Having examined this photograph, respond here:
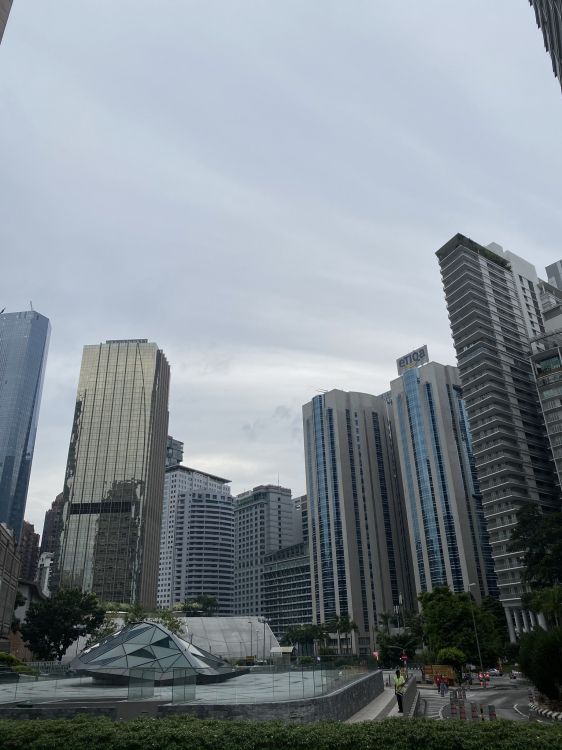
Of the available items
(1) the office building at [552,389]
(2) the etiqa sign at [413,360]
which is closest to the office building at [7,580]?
(1) the office building at [552,389]

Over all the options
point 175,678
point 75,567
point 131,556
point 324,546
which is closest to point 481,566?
point 324,546

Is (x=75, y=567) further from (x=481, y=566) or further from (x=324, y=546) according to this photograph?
(x=481, y=566)

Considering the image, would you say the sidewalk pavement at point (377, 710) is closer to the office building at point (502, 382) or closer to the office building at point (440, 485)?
the office building at point (502, 382)

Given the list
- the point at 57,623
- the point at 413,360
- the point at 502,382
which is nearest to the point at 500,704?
the point at 57,623

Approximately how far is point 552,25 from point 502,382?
9452 centimetres

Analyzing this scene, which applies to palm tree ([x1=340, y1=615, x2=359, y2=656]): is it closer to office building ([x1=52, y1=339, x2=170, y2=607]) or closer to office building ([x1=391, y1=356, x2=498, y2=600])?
office building ([x1=391, y1=356, x2=498, y2=600])

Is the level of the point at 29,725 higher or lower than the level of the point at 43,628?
lower

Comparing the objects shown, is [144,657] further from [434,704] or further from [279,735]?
[279,735]

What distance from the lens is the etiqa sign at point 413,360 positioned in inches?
6870

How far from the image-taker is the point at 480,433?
128 m

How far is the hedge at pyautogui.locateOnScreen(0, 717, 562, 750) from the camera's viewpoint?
614 inches

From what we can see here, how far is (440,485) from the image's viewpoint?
490 ft

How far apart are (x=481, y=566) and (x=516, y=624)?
3046 cm

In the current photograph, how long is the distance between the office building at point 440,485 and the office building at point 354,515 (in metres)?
18.4
